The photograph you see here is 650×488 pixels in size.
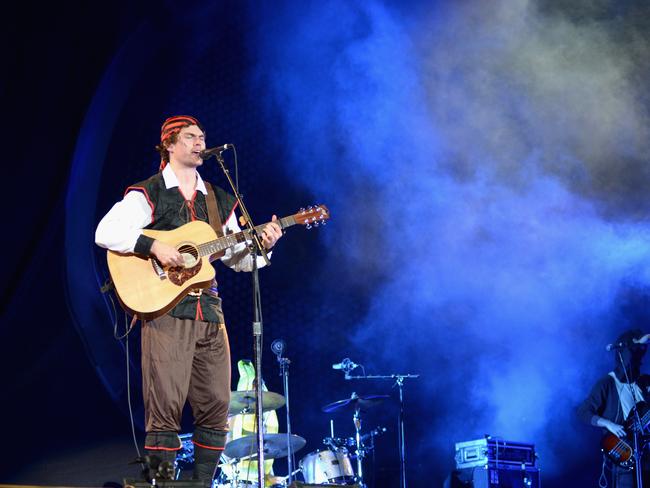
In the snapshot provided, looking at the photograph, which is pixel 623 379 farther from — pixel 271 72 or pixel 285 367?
pixel 271 72

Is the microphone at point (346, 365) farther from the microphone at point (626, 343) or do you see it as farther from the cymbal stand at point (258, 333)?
the cymbal stand at point (258, 333)

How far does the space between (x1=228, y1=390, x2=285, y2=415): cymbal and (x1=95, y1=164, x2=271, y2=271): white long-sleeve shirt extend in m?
2.11

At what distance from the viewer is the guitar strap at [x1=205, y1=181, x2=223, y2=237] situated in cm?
421

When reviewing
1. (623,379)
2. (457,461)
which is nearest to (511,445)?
(457,461)

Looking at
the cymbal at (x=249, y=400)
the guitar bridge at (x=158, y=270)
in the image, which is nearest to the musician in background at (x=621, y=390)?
the cymbal at (x=249, y=400)

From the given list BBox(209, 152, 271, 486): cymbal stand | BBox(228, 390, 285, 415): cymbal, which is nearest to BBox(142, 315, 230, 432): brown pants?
BBox(209, 152, 271, 486): cymbal stand

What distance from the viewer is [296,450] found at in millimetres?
6668

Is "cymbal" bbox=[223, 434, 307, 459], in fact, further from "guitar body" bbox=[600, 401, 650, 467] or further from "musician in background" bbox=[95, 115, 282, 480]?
"guitar body" bbox=[600, 401, 650, 467]

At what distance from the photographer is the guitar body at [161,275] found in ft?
12.6

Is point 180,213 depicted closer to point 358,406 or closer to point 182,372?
point 182,372

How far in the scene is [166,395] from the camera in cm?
375

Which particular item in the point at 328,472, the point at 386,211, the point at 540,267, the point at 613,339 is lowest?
the point at 328,472

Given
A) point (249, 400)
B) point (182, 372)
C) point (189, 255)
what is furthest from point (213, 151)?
point (249, 400)

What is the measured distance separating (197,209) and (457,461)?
4.11 metres
